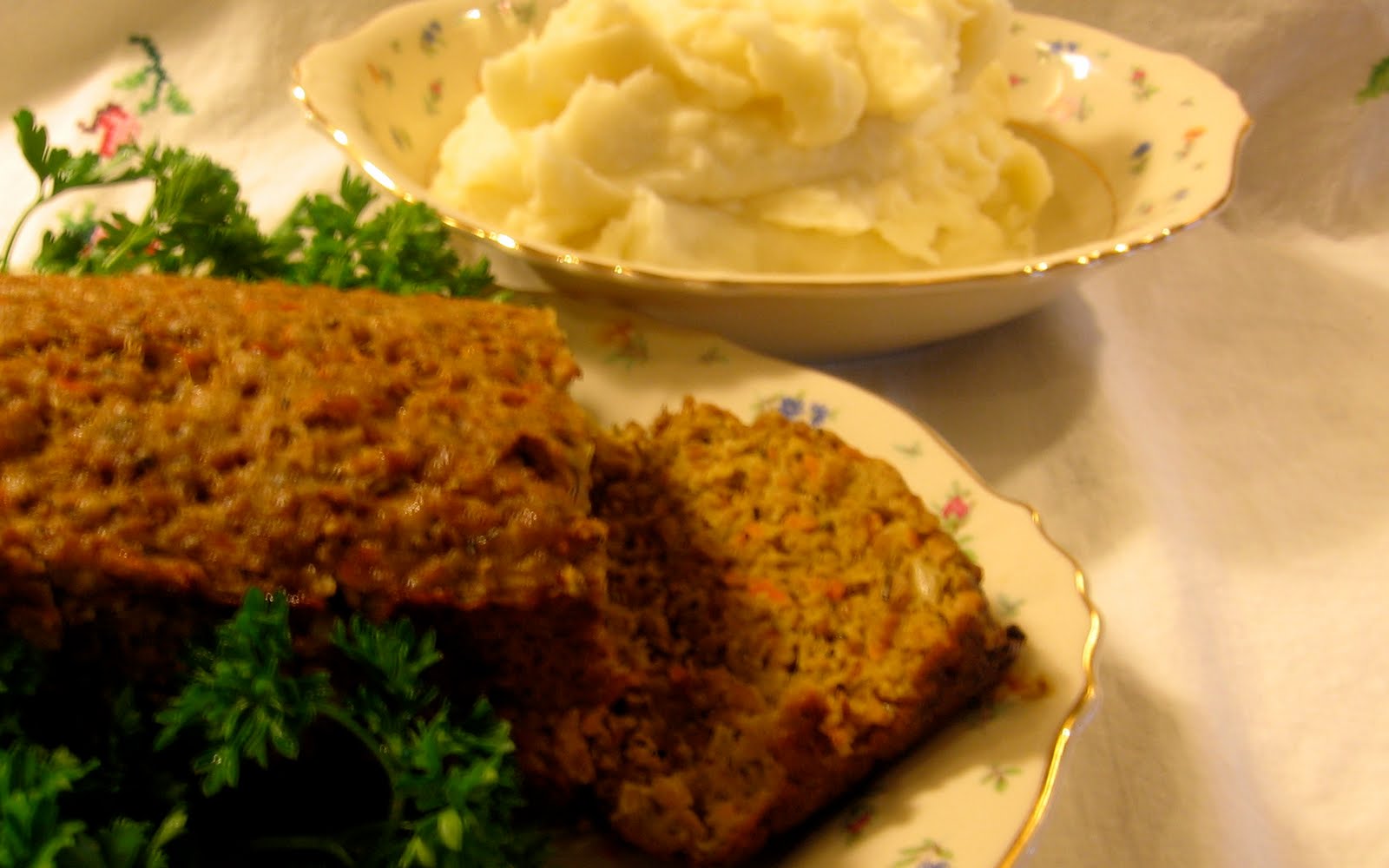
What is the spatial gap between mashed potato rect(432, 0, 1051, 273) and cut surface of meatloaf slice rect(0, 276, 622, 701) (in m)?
1.04

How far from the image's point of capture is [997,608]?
182cm

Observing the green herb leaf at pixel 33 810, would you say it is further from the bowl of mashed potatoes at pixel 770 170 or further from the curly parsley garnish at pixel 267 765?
the bowl of mashed potatoes at pixel 770 170

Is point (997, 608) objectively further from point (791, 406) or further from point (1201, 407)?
point (1201, 407)

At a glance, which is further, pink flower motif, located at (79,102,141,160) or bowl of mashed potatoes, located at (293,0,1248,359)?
pink flower motif, located at (79,102,141,160)

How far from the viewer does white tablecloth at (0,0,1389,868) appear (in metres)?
1.99

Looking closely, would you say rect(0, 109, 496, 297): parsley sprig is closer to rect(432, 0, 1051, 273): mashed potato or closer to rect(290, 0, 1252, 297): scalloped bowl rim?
rect(290, 0, 1252, 297): scalloped bowl rim

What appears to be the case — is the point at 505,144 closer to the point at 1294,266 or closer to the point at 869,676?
the point at 869,676

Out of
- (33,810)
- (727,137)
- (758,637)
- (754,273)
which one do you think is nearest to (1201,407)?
(754,273)

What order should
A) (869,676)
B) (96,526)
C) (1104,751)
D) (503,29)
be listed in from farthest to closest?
(503,29) < (1104,751) < (869,676) < (96,526)

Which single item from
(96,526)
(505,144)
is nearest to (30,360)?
(96,526)

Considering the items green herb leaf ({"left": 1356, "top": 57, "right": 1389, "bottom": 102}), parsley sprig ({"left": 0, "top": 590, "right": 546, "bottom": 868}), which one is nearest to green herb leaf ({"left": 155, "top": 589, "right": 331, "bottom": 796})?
parsley sprig ({"left": 0, "top": 590, "right": 546, "bottom": 868})

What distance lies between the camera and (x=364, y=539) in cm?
143

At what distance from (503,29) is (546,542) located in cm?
264

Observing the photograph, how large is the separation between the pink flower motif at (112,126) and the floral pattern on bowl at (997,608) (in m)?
2.40
